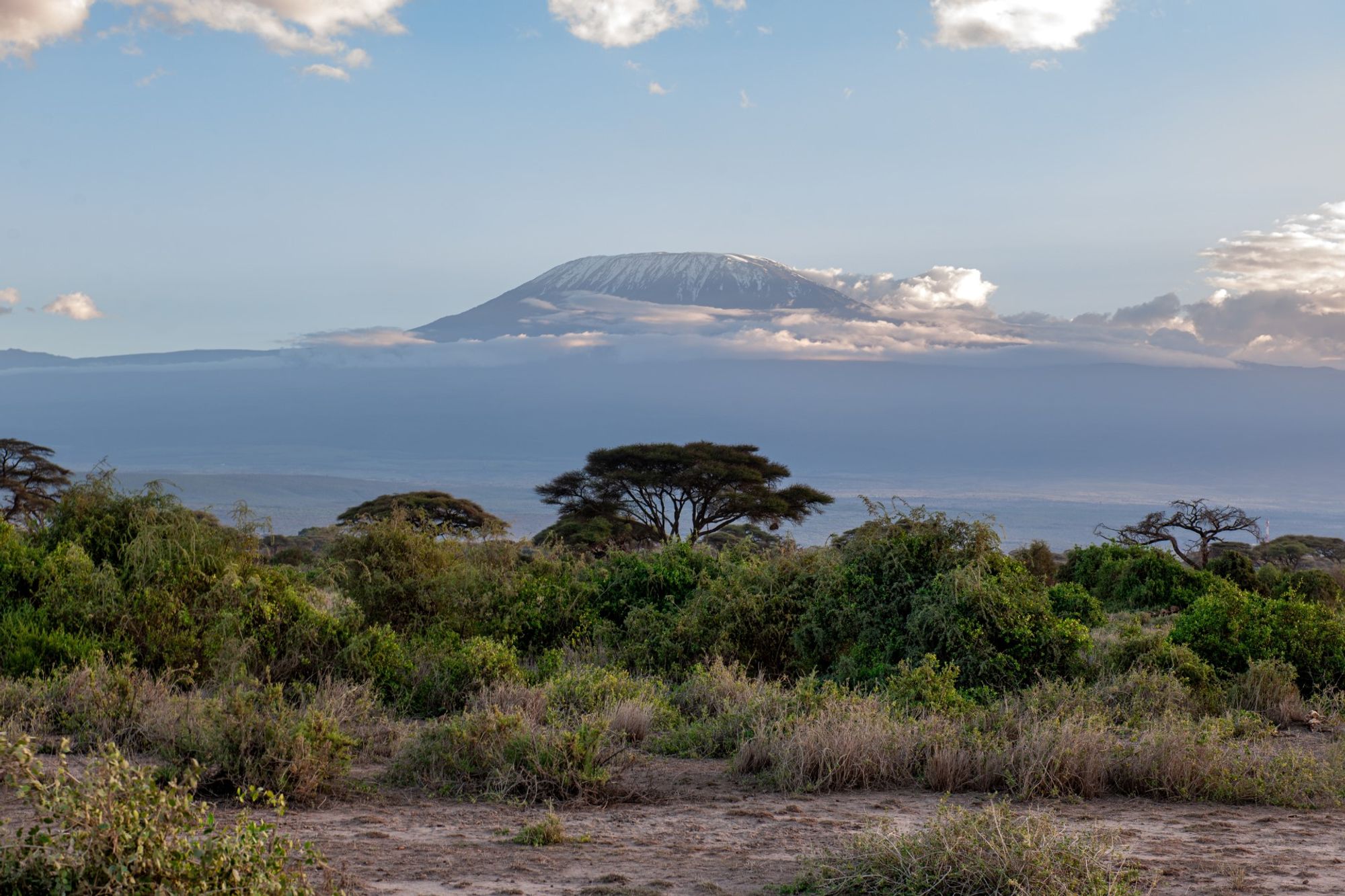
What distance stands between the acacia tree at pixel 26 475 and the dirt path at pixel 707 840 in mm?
34105

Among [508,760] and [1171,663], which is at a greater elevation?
[508,760]

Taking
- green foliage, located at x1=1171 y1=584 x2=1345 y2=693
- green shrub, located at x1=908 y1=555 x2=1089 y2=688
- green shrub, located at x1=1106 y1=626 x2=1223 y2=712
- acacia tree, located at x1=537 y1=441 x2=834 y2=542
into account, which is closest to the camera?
green shrub, located at x1=908 y1=555 x2=1089 y2=688

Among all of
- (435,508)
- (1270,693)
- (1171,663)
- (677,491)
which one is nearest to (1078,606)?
(1171,663)

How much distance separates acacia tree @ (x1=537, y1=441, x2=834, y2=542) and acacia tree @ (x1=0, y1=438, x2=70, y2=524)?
16279mm

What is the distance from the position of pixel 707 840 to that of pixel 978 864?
164 centimetres

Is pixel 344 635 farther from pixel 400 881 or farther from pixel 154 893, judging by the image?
pixel 154 893

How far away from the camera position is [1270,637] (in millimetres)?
11891

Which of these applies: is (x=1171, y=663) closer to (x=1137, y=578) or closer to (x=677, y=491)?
(x=1137, y=578)

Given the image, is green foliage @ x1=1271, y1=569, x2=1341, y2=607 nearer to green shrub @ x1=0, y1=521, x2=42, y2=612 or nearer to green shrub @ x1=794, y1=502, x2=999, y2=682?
green shrub @ x1=794, y1=502, x2=999, y2=682

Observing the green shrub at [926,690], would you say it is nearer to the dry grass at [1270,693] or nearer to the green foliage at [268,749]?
the dry grass at [1270,693]

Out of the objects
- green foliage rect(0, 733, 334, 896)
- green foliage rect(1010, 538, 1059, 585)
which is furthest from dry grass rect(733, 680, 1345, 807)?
green foliage rect(1010, 538, 1059, 585)

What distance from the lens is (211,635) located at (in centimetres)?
1050

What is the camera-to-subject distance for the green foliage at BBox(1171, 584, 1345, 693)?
1177cm

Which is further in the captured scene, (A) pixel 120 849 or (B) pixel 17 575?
(B) pixel 17 575
